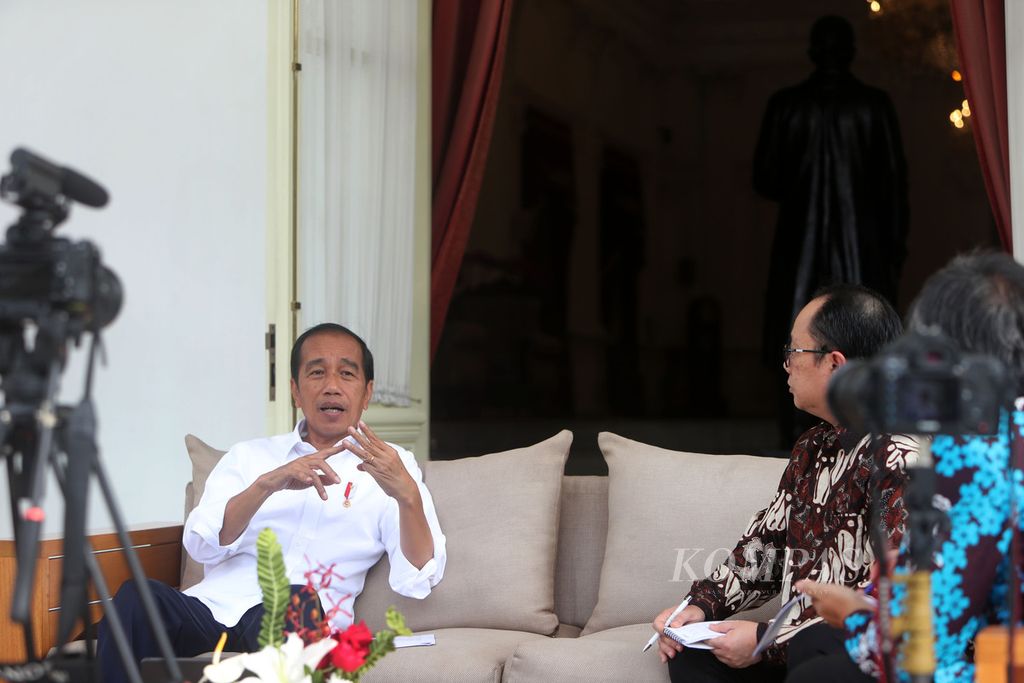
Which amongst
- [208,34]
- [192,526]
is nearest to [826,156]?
[208,34]

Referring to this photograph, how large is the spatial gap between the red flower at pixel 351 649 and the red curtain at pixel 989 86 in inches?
94.4

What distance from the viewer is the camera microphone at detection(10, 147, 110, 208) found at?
4.62ft

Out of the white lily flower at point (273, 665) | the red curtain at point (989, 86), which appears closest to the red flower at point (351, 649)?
the white lily flower at point (273, 665)

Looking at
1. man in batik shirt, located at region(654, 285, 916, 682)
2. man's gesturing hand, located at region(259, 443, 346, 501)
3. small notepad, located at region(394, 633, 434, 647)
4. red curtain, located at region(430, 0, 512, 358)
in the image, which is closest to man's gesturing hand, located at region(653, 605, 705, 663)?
man in batik shirt, located at region(654, 285, 916, 682)

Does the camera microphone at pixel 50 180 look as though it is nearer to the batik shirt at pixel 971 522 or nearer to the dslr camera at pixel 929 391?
the dslr camera at pixel 929 391

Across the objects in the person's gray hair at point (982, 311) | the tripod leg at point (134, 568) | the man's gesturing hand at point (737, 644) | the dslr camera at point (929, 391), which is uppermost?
the person's gray hair at point (982, 311)

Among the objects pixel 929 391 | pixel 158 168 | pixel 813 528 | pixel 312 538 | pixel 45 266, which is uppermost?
pixel 158 168

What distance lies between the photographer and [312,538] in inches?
113

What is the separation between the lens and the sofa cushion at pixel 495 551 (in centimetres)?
292

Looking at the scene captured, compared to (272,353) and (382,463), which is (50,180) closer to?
(382,463)

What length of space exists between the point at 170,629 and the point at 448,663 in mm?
599

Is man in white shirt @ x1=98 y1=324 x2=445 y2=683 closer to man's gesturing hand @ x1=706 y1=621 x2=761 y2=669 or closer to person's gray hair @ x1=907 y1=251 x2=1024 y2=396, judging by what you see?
man's gesturing hand @ x1=706 y1=621 x2=761 y2=669

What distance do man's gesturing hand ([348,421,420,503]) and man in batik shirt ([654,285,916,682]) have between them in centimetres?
62

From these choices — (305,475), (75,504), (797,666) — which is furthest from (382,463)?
(75,504)
